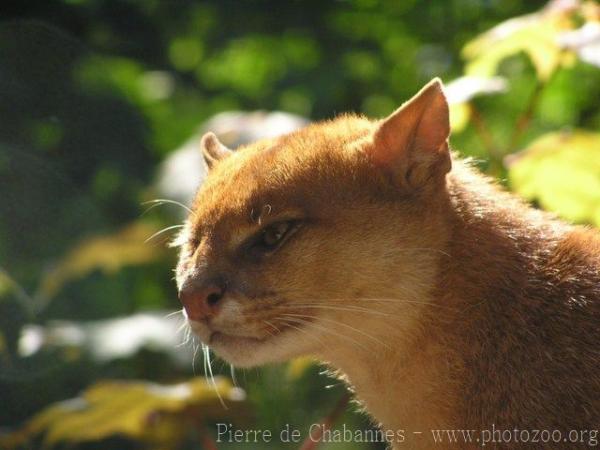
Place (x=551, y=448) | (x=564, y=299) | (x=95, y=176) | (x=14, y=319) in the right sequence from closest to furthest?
(x=551, y=448) < (x=564, y=299) < (x=14, y=319) < (x=95, y=176)

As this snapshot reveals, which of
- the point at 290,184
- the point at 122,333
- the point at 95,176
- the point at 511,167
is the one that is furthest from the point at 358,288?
the point at 95,176

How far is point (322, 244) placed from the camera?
2.68 metres

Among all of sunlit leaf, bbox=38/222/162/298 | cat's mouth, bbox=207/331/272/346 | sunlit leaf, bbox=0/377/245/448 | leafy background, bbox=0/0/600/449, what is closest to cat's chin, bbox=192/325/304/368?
cat's mouth, bbox=207/331/272/346

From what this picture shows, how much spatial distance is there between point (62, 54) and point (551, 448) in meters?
4.21

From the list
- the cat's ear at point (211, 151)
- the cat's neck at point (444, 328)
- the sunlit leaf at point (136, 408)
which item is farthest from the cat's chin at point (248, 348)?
the cat's ear at point (211, 151)

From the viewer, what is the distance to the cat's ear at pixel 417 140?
2.64 m

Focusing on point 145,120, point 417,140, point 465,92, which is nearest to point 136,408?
point 417,140

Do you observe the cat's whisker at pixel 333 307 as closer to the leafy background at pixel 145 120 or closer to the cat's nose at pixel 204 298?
the cat's nose at pixel 204 298

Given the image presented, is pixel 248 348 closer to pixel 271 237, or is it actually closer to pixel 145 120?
pixel 271 237

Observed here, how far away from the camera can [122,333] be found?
4.15 m

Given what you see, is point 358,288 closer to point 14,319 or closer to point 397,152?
point 397,152

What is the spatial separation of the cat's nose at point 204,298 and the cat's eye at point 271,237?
Result: 16cm

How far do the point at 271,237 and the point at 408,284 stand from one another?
1.27 feet

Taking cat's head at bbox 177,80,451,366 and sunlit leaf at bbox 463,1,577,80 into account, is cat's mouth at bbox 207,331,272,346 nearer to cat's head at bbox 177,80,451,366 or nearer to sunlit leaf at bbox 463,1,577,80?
cat's head at bbox 177,80,451,366
